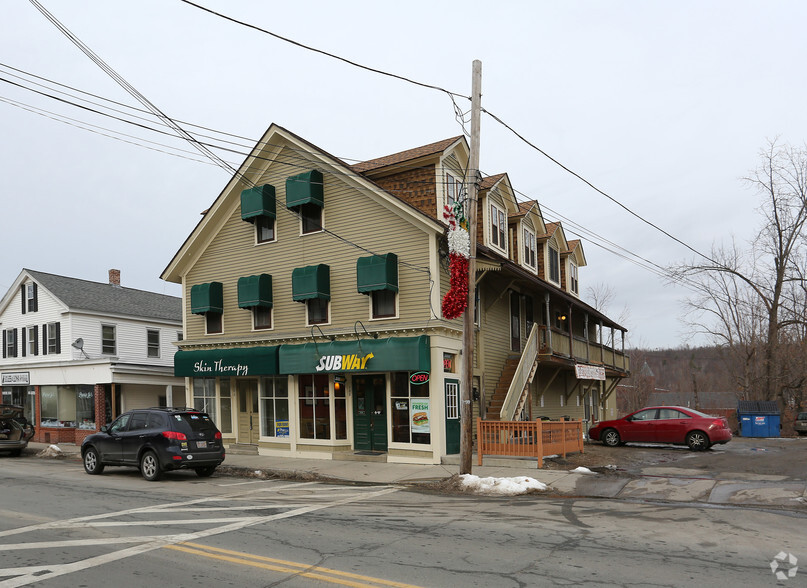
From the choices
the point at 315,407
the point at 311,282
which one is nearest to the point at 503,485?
the point at 315,407

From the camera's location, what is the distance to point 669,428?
72.9 feet

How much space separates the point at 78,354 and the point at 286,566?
27250 millimetres

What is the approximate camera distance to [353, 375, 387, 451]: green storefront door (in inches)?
787

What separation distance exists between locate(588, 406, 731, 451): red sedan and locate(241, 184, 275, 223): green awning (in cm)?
1436

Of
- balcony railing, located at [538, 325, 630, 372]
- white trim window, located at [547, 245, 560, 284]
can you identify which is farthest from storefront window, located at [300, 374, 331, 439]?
white trim window, located at [547, 245, 560, 284]

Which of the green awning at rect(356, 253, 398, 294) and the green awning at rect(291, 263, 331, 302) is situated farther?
the green awning at rect(291, 263, 331, 302)

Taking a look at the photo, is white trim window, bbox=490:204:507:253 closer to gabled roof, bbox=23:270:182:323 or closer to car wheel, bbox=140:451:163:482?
car wheel, bbox=140:451:163:482

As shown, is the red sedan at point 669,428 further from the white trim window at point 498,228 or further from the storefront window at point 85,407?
the storefront window at point 85,407

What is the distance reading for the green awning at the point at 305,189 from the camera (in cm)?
2084

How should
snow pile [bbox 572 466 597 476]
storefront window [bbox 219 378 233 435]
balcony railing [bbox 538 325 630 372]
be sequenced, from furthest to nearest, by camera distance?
storefront window [bbox 219 378 233 435], balcony railing [bbox 538 325 630 372], snow pile [bbox 572 466 597 476]

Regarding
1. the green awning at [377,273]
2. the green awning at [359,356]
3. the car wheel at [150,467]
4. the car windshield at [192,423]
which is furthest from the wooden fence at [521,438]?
the car wheel at [150,467]

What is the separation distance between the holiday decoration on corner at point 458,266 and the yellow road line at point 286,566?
316 inches

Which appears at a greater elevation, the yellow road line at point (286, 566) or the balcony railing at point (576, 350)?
the balcony railing at point (576, 350)

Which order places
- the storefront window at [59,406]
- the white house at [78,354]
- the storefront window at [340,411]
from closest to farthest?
the storefront window at [340,411] → the white house at [78,354] → the storefront window at [59,406]
